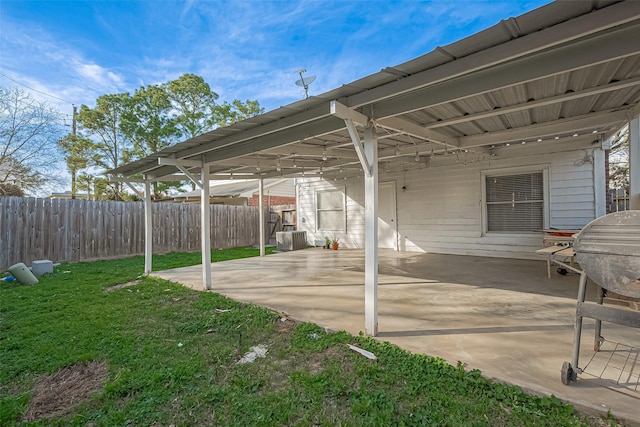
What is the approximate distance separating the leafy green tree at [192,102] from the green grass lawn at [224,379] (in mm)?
15353

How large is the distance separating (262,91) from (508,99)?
1601 centimetres

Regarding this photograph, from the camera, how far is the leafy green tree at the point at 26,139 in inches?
429

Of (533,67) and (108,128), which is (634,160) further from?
(108,128)

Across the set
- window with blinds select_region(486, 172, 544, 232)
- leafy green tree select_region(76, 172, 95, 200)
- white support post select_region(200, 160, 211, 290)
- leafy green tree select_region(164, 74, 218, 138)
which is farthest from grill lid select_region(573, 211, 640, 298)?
leafy green tree select_region(76, 172, 95, 200)

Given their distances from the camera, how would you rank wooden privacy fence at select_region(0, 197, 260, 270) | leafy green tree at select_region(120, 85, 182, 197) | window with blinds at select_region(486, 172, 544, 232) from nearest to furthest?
window with blinds at select_region(486, 172, 544, 232) → wooden privacy fence at select_region(0, 197, 260, 270) → leafy green tree at select_region(120, 85, 182, 197)

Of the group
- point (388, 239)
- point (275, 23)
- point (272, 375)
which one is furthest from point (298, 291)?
point (275, 23)

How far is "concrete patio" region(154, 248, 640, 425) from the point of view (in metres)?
2.07

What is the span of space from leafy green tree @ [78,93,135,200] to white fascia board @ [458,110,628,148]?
17.0 m

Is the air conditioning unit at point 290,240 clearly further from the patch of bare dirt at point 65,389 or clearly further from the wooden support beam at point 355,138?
the patch of bare dirt at point 65,389

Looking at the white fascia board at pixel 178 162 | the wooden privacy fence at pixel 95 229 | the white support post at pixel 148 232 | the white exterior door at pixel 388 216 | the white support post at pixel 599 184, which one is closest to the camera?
the white fascia board at pixel 178 162

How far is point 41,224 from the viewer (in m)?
7.14

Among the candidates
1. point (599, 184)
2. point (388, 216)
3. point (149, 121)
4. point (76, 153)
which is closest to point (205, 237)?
point (388, 216)

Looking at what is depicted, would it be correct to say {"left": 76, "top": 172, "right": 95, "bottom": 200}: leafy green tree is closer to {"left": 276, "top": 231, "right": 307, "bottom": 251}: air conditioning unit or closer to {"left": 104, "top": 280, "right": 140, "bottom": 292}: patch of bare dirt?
{"left": 276, "top": 231, "right": 307, "bottom": 251}: air conditioning unit

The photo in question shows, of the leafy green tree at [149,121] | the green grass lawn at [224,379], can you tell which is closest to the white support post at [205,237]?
the green grass lawn at [224,379]
